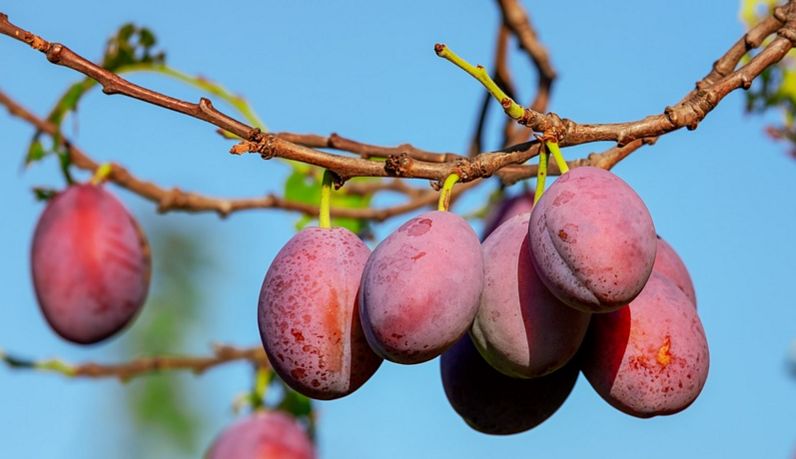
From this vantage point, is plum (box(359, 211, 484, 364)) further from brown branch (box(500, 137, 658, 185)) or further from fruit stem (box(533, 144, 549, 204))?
brown branch (box(500, 137, 658, 185))

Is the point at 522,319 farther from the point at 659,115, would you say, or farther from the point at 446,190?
the point at 659,115

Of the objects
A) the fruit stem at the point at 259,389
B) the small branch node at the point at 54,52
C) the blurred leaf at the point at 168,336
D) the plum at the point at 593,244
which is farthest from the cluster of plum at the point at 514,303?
the blurred leaf at the point at 168,336

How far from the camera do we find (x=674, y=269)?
1.33 metres

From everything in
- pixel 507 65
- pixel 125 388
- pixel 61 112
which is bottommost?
pixel 125 388

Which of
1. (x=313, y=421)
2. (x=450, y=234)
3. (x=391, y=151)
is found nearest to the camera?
(x=450, y=234)

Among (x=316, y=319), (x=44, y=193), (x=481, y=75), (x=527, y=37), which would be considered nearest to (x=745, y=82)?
(x=481, y=75)

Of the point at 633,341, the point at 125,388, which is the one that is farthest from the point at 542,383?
the point at 125,388

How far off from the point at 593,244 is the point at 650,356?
181mm

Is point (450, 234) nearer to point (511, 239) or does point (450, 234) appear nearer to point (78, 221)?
point (511, 239)

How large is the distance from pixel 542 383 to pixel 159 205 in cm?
130

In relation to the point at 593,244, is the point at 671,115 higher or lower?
higher

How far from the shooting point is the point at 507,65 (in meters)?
2.42

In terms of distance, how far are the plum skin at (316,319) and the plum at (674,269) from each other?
370 mm

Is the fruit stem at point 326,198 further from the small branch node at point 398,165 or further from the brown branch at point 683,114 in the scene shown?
the brown branch at point 683,114
